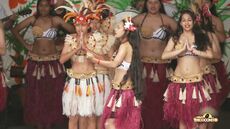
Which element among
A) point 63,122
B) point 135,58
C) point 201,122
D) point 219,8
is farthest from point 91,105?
point 219,8

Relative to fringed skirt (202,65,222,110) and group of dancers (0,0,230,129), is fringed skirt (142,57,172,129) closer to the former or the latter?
group of dancers (0,0,230,129)

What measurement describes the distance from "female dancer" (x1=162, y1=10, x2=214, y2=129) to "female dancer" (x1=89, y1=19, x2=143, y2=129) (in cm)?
41

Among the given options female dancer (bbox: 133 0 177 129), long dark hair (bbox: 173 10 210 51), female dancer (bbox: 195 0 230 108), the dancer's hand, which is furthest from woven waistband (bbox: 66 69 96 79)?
female dancer (bbox: 195 0 230 108)

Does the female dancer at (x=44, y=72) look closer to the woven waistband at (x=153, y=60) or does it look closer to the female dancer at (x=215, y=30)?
the woven waistband at (x=153, y=60)

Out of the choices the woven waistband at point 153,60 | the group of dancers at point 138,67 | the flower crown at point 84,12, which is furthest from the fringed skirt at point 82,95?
the woven waistband at point 153,60

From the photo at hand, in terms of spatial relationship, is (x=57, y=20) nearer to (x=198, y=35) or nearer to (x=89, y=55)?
(x=89, y=55)

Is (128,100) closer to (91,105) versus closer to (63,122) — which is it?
(91,105)

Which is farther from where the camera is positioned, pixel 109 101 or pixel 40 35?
pixel 40 35

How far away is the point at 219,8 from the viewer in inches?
307

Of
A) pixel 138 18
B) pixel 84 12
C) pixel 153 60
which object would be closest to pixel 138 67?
pixel 84 12

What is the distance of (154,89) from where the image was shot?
664cm

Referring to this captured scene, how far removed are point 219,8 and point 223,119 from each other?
152 centimetres

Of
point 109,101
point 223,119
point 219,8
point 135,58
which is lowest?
point 223,119

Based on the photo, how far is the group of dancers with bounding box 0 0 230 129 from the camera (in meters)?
5.42
